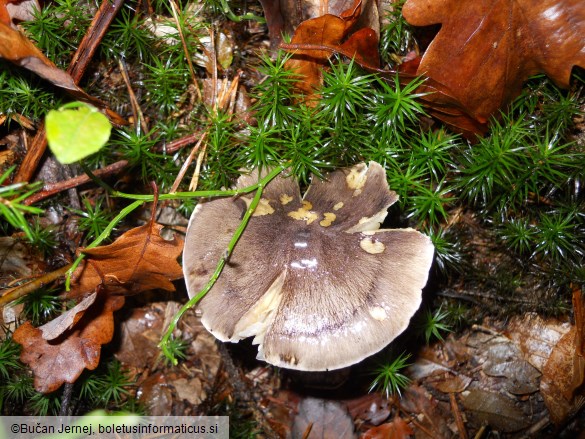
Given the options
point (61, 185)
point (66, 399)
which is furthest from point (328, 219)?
point (66, 399)

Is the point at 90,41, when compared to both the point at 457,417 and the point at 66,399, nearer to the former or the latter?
the point at 66,399


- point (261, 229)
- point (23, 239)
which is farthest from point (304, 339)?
point (23, 239)

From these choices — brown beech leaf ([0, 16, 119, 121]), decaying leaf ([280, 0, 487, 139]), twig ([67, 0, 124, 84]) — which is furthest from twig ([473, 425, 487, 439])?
twig ([67, 0, 124, 84])

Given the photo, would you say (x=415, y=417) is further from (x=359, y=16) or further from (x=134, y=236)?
(x=359, y=16)

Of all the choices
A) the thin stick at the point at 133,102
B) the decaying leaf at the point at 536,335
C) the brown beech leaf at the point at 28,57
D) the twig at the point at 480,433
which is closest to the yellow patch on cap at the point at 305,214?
the thin stick at the point at 133,102

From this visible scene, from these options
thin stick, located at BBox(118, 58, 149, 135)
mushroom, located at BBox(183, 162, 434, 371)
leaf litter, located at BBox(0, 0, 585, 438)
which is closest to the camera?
mushroom, located at BBox(183, 162, 434, 371)

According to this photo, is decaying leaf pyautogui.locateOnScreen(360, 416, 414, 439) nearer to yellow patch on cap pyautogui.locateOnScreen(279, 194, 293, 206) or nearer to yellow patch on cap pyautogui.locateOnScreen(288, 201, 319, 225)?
yellow patch on cap pyautogui.locateOnScreen(288, 201, 319, 225)
